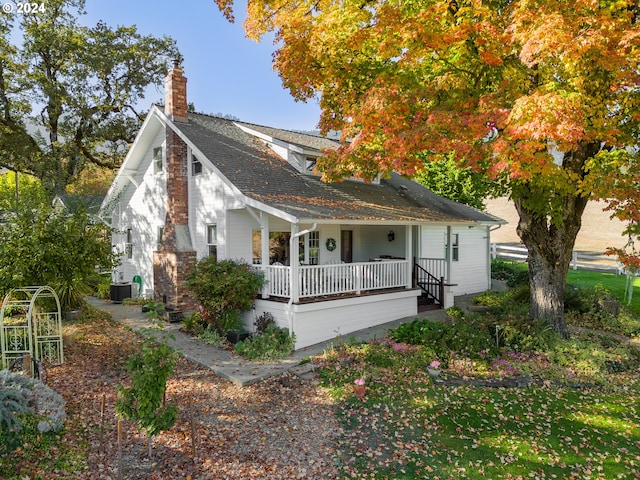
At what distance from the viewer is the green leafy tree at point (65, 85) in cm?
2331

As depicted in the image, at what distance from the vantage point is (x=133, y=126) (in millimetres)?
27078

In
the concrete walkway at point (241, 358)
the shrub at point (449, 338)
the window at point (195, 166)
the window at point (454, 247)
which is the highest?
the window at point (195, 166)

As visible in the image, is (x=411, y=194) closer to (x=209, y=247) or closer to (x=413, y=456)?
(x=209, y=247)

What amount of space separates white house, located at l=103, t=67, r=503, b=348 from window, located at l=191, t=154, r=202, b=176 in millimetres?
34

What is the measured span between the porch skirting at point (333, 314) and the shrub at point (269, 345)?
250 mm

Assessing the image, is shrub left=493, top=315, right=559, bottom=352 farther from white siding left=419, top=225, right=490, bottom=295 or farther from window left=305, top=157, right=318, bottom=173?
window left=305, top=157, right=318, bottom=173

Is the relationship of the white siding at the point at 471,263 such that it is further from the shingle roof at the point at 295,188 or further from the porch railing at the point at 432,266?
the porch railing at the point at 432,266

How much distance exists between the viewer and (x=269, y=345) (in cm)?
997

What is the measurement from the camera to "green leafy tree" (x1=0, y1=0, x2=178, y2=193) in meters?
23.3

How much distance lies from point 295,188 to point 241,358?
5.48 metres

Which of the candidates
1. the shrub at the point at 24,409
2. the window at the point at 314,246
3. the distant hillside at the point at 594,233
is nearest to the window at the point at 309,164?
the window at the point at 314,246

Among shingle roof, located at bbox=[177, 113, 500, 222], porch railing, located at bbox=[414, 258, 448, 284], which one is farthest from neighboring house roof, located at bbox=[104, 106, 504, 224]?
porch railing, located at bbox=[414, 258, 448, 284]

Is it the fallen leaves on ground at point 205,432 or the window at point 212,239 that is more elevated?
the window at point 212,239

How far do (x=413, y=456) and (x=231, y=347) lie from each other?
19.8ft
